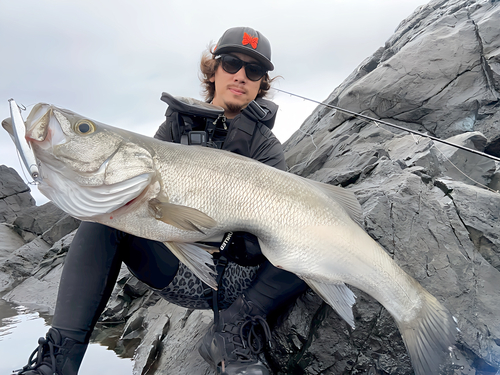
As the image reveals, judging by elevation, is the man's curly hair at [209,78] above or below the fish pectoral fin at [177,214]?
above

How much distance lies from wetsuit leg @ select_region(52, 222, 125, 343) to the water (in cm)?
151

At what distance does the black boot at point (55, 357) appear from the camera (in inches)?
74.7

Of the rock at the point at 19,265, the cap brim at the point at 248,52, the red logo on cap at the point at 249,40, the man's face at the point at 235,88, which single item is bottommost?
the rock at the point at 19,265

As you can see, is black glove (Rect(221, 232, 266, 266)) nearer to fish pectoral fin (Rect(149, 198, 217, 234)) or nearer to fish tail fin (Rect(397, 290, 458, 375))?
fish pectoral fin (Rect(149, 198, 217, 234))

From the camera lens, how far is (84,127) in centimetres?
186

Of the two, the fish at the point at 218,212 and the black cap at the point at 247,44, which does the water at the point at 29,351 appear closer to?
the fish at the point at 218,212

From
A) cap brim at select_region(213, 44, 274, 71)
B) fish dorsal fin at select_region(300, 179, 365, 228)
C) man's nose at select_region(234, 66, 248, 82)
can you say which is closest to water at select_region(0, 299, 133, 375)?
A: fish dorsal fin at select_region(300, 179, 365, 228)

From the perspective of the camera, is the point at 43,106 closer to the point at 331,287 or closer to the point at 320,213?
the point at 320,213

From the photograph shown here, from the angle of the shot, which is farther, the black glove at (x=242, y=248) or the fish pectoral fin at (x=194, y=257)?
the black glove at (x=242, y=248)

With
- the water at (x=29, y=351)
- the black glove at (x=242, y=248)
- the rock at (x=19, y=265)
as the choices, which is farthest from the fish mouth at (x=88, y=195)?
the rock at (x=19, y=265)

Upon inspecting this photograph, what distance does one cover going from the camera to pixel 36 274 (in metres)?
8.55

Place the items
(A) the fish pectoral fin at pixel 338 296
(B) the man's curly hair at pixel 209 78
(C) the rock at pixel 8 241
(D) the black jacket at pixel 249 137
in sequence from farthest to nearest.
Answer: (C) the rock at pixel 8 241, (B) the man's curly hair at pixel 209 78, (D) the black jacket at pixel 249 137, (A) the fish pectoral fin at pixel 338 296

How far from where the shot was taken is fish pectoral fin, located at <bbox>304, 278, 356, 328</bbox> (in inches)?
78.2

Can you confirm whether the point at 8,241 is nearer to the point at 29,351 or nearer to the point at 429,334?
the point at 29,351
